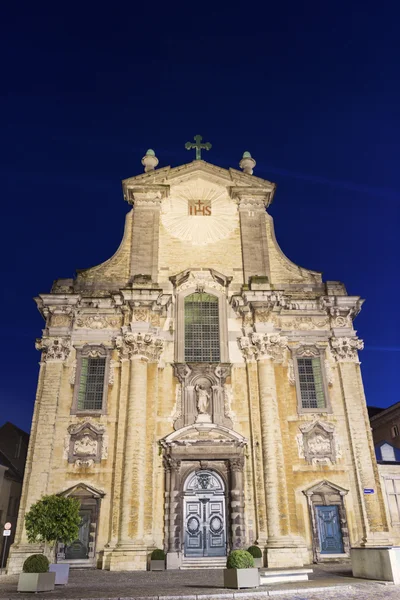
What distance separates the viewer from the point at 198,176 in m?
24.7

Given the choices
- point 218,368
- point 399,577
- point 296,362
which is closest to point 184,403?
point 218,368

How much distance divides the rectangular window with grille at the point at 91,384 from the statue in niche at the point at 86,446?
1239 mm

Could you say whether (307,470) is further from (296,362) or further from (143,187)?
(143,187)

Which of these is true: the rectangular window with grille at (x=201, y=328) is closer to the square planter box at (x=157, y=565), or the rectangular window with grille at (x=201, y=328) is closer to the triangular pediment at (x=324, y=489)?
the triangular pediment at (x=324, y=489)

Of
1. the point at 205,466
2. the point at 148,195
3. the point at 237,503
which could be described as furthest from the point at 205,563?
the point at 148,195

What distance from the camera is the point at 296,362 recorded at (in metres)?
20.2

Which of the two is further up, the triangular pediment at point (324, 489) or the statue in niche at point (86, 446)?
the statue in niche at point (86, 446)

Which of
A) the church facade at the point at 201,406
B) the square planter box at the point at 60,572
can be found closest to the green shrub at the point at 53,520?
the square planter box at the point at 60,572

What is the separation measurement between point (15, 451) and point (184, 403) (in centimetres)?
1413

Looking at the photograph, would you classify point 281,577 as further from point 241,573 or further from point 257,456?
point 257,456

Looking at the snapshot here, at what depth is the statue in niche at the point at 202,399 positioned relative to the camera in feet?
61.9

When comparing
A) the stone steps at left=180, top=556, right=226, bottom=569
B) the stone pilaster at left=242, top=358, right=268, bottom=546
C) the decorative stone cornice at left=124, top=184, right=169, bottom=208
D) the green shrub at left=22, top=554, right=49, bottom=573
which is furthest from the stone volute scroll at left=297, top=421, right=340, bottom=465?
the decorative stone cornice at left=124, top=184, right=169, bottom=208

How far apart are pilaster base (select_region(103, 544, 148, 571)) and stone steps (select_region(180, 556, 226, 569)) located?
134cm

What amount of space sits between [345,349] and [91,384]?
10.4 metres
